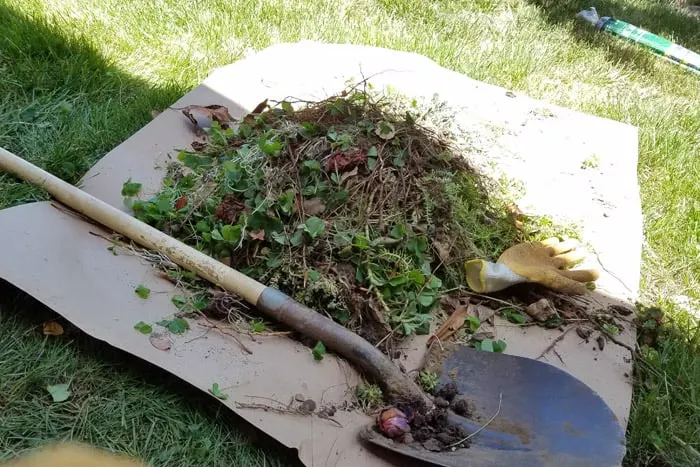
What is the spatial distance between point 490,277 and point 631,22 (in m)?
3.91

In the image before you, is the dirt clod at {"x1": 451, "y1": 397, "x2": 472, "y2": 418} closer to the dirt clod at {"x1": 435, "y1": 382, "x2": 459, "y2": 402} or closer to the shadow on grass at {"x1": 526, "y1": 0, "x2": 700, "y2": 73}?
the dirt clod at {"x1": 435, "y1": 382, "x2": 459, "y2": 402}

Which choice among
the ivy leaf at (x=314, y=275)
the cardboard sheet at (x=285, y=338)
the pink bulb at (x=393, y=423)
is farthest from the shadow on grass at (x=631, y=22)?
the pink bulb at (x=393, y=423)

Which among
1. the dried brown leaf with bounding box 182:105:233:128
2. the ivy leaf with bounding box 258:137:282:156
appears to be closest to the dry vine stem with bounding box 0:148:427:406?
the ivy leaf with bounding box 258:137:282:156

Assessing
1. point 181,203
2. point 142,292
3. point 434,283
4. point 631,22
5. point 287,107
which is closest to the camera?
point 142,292

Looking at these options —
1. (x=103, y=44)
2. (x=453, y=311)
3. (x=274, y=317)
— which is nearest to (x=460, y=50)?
(x=103, y=44)

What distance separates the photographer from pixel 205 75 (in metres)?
3.40

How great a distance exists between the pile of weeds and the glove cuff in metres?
0.06

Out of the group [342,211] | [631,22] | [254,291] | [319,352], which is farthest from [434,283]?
[631,22]

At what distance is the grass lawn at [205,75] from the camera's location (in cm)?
171

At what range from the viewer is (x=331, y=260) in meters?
2.12

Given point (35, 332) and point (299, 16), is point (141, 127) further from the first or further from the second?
point (299, 16)

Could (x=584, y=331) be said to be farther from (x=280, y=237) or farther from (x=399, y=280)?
(x=280, y=237)

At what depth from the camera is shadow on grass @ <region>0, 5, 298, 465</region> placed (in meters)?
1.66

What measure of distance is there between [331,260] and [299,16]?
2509 mm
